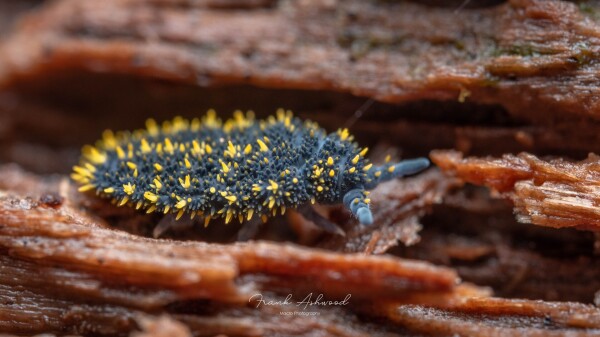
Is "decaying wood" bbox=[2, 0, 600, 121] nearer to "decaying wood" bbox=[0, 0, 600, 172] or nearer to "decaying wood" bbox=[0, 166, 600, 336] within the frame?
"decaying wood" bbox=[0, 0, 600, 172]

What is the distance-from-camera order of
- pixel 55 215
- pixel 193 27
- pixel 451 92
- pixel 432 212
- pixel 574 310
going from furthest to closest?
pixel 193 27
pixel 432 212
pixel 451 92
pixel 55 215
pixel 574 310

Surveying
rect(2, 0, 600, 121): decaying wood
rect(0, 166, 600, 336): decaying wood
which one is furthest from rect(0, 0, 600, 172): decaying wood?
A: rect(0, 166, 600, 336): decaying wood

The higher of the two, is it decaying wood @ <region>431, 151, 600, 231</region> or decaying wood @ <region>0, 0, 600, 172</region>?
decaying wood @ <region>0, 0, 600, 172</region>

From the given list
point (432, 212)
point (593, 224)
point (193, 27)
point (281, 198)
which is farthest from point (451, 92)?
point (193, 27)

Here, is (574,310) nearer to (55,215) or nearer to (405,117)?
(405,117)
